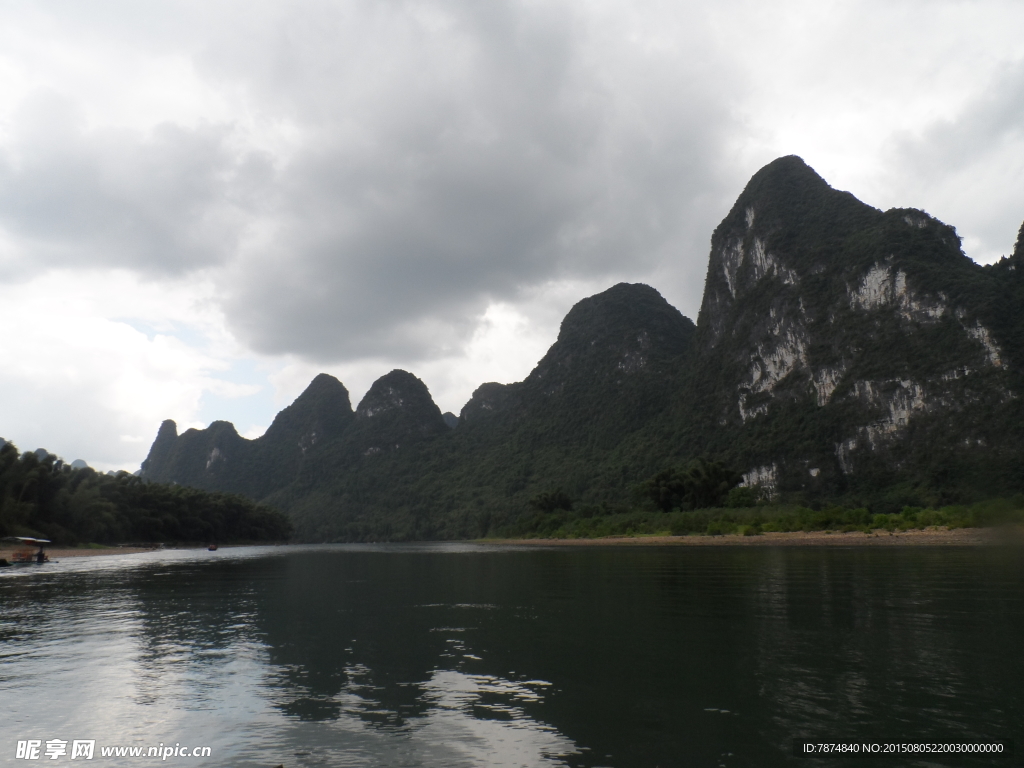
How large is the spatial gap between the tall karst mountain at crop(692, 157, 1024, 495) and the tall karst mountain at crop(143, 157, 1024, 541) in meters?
0.25

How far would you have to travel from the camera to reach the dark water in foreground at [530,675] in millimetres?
6617

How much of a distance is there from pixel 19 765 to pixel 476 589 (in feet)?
55.2

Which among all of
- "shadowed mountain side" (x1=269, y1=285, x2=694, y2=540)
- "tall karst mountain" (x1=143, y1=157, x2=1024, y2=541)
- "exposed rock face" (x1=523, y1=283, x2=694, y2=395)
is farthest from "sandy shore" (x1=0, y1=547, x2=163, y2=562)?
"exposed rock face" (x1=523, y1=283, x2=694, y2=395)

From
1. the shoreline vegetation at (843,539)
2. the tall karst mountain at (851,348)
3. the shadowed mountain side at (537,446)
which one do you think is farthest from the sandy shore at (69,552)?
the tall karst mountain at (851,348)

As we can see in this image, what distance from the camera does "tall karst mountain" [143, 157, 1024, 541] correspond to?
78.9 m

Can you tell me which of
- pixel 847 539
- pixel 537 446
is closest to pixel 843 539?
pixel 847 539

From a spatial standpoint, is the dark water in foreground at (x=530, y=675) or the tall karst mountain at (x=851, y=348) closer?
the dark water in foreground at (x=530, y=675)

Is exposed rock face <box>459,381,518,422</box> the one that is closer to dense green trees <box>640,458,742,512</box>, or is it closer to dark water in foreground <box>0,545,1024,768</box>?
dense green trees <box>640,458,742,512</box>

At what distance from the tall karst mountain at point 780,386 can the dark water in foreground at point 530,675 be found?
32833mm

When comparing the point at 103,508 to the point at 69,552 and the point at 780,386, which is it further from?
the point at 780,386

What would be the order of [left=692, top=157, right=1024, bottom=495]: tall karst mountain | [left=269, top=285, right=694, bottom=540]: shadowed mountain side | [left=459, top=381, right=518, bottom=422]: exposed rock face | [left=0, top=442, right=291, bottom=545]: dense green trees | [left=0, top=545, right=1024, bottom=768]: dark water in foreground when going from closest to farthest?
[left=0, top=545, right=1024, bottom=768]: dark water in foreground, [left=0, top=442, right=291, bottom=545]: dense green trees, [left=692, top=157, right=1024, bottom=495]: tall karst mountain, [left=269, top=285, right=694, bottom=540]: shadowed mountain side, [left=459, top=381, right=518, bottom=422]: exposed rock face

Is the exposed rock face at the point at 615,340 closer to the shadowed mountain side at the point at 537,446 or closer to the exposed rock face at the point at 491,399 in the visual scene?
the shadowed mountain side at the point at 537,446

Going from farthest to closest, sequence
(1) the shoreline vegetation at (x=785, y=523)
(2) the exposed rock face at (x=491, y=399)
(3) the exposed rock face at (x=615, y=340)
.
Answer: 1. (2) the exposed rock face at (x=491, y=399)
2. (3) the exposed rock face at (x=615, y=340)
3. (1) the shoreline vegetation at (x=785, y=523)

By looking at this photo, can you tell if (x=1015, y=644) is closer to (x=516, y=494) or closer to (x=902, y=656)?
(x=902, y=656)
